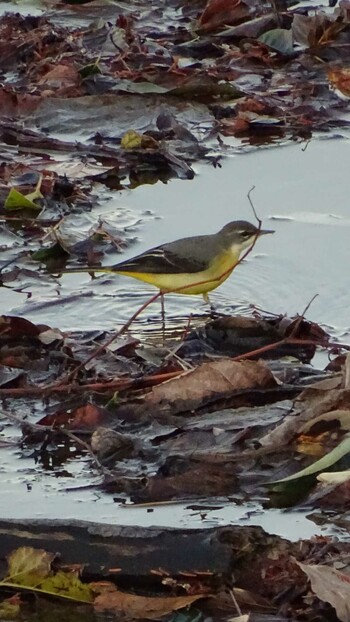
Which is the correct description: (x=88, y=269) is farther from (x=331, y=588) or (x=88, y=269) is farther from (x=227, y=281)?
(x=331, y=588)

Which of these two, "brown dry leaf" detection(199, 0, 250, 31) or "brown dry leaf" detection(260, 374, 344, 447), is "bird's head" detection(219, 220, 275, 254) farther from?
"brown dry leaf" detection(199, 0, 250, 31)

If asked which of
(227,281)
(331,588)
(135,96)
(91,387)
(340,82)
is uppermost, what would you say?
(331,588)

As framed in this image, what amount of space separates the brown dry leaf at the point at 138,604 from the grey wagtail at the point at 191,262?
281 cm

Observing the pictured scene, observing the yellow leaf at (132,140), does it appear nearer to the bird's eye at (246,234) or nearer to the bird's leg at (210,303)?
the bird's eye at (246,234)

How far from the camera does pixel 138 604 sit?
432 cm

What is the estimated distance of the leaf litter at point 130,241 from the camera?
4.95 meters

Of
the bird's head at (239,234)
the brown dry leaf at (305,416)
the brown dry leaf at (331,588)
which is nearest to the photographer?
the brown dry leaf at (331,588)

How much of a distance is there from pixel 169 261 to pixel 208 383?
5.64 feet

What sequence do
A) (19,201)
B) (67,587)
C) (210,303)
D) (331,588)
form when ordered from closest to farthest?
(331,588), (67,587), (210,303), (19,201)

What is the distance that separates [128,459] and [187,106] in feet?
17.3

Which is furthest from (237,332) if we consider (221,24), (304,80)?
(221,24)

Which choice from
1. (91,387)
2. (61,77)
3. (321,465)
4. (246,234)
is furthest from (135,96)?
(321,465)

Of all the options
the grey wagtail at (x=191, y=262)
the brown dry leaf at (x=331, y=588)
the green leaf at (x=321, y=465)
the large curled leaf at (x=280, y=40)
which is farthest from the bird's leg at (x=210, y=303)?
the large curled leaf at (x=280, y=40)

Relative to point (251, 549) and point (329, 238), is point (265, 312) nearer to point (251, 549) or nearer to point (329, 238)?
point (329, 238)
